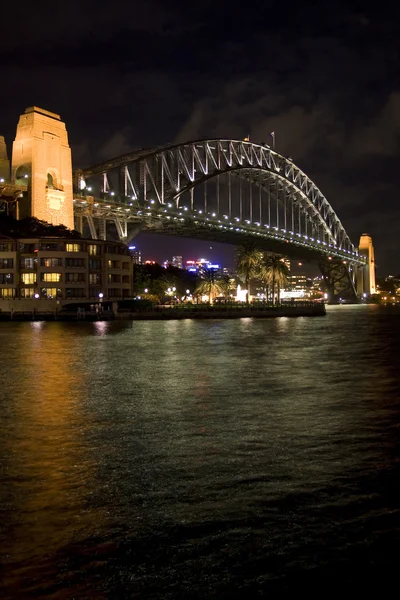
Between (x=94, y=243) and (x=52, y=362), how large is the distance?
58.9 meters

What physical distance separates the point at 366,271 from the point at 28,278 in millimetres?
135281

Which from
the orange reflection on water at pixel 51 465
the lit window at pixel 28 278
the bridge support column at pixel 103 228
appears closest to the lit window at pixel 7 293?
the lit window at pixel 28 278

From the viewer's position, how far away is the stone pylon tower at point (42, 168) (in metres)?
85.9

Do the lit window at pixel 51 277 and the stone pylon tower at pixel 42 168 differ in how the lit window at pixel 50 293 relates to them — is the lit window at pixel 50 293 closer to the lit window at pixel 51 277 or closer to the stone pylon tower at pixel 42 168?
the lit window at pixel 51 277

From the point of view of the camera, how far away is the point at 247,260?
320ft

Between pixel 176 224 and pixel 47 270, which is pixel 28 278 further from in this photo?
pixel 176 224

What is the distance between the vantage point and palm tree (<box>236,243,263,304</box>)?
97.6 m

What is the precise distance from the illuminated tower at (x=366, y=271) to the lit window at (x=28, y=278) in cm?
13119

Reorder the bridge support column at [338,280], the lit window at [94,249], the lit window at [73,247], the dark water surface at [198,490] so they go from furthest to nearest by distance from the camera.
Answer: the bridge support column at [338,280]
the lit window at [94,249]
the lit window at [73,247]
the dark water surface at [198,490]

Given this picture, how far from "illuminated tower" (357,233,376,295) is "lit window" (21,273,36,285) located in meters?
131

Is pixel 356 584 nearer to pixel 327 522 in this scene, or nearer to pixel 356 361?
pixel 327 522

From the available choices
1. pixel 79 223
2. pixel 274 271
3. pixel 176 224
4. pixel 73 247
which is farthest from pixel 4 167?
pixel 274 271

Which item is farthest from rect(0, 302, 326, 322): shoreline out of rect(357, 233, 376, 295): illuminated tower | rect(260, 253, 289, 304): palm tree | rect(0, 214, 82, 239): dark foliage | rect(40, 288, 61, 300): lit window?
rect(357, 233, 376, 295): illuminated tower

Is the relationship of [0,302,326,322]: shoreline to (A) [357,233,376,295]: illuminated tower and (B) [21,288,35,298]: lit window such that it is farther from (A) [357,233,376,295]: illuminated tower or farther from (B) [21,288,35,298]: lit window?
(A) [357,233,376,295]: illuminated tower
